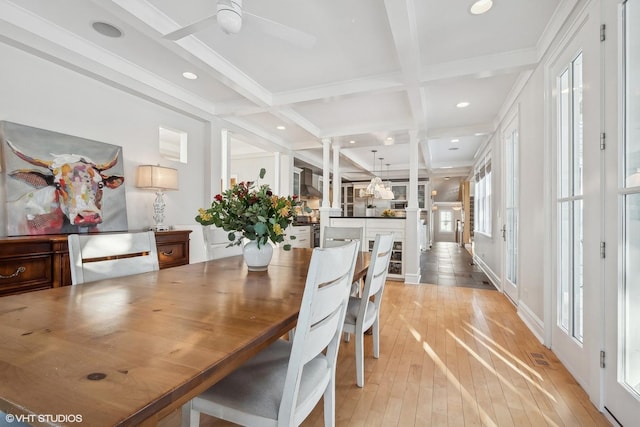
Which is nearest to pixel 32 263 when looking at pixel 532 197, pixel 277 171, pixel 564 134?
pixel 564 134

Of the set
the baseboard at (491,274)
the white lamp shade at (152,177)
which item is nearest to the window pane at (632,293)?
the baseboard at (491,274)

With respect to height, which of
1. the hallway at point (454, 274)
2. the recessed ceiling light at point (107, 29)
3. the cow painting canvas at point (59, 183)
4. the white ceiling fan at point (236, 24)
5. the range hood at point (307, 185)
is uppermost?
the recessed ceiling light at point (107, 29)

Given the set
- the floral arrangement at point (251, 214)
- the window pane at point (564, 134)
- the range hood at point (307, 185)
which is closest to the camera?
the floral arrangement at point (251, 214)

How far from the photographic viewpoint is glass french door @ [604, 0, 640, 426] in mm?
1360

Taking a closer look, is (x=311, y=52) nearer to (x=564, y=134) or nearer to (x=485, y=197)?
(x=564, y=134)

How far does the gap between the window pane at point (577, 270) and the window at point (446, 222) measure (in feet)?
39.0

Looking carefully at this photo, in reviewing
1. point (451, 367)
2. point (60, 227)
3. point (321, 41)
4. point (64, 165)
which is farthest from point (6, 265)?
point (451, 367)

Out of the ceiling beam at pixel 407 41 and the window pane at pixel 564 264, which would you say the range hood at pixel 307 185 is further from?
Result: the window pane at pixel 564 264

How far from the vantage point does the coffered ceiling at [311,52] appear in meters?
2.15

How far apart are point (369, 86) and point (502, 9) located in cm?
132

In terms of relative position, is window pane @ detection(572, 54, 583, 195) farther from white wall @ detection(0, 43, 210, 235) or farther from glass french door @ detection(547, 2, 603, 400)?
white wall @ detection(0, 43, 210, 235)

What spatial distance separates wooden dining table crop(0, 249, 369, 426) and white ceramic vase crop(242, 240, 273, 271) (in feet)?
1.14

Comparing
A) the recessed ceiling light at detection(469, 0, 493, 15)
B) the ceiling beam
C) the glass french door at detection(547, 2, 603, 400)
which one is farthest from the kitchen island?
the recessed ceiling light at detection(469, 0, 493, 15)

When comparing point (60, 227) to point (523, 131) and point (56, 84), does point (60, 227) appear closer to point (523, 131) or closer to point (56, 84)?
point (56, 84)
